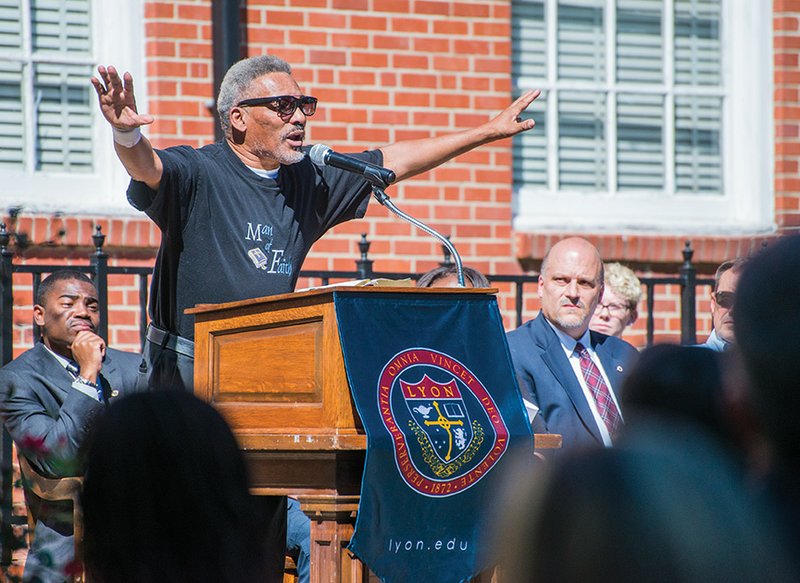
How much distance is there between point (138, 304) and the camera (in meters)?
6.80

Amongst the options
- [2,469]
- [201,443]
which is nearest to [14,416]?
[2,469]

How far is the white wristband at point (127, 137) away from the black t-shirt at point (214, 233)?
0.19 metres

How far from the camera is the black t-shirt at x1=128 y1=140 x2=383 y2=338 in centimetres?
427

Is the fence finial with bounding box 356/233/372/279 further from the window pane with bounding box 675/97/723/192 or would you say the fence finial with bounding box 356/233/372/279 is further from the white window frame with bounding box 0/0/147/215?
the window pane with bounding box 675/97/723/192

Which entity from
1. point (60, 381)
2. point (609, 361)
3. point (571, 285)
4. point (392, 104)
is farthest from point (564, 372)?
point (392, 104)

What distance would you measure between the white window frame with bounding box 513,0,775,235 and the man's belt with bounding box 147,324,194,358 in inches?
147

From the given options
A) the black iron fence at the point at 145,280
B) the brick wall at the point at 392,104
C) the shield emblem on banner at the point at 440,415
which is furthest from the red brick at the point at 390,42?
the shield emblem on banner at the point at 440,415

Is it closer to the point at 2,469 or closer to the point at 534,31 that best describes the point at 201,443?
the point at 2,469

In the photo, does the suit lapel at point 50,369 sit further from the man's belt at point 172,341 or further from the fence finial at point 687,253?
the fence finial at point 687,253

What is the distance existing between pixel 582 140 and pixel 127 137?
4.51 meters

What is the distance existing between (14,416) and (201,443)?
3465mm

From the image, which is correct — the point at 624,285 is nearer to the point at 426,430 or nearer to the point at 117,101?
the point at 426,430

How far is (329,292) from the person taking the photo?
146 inches

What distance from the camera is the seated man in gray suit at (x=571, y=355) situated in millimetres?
5109
